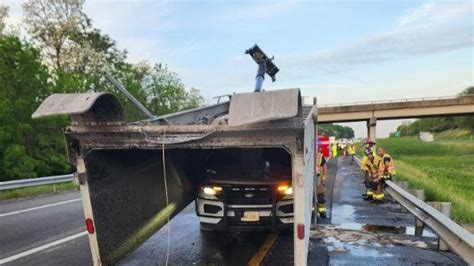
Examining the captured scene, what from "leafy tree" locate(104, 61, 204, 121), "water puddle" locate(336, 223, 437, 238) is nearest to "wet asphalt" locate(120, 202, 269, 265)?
"water puddle" locate(336, 223, 437, 238)

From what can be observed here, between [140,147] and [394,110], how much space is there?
164 ft

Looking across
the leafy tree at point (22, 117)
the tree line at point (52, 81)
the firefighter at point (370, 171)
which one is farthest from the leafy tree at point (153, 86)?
the firefighter at point (370, 171)

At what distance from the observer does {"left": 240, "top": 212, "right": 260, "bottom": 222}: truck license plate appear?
21.1ft

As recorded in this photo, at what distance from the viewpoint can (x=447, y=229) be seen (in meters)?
5.48

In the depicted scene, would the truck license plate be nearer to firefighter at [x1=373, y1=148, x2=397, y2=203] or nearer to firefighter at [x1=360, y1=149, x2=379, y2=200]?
firefighter at [x1=373, y1=148, x2=397, y2=203]

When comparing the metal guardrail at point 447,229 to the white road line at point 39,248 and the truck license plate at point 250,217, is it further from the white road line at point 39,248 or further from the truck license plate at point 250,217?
the white road line at point 39,248

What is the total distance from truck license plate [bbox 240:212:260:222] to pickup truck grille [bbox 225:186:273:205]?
0.17 metres

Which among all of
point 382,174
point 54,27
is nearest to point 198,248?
point 382,174

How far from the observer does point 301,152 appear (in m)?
4.33

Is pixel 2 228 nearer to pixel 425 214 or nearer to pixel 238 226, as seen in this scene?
pixel 238 226

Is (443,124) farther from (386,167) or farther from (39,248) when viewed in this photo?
(39,248)

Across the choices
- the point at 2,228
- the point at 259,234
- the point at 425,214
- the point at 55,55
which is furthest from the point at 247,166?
the point at 55,55

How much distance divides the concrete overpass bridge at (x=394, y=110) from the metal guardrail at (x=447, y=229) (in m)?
44.6

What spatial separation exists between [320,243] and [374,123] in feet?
156
